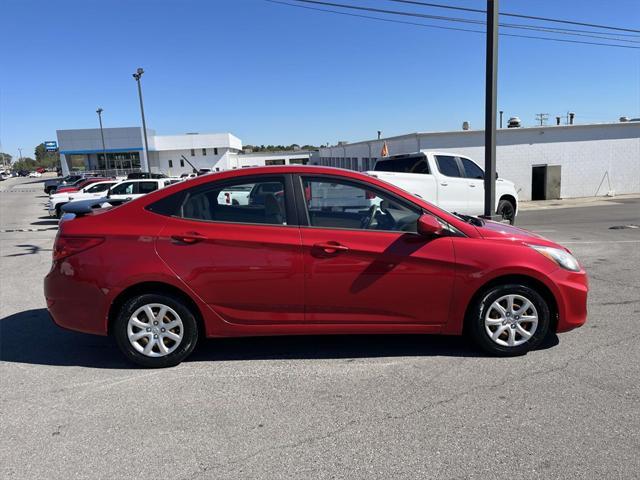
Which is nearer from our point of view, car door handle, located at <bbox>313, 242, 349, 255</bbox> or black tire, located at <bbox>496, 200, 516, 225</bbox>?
car door handle, located at <bbox>313, 242, 349, 255</bbox>

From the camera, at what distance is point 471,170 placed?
41.4 feet

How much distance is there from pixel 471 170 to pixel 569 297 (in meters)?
8.79

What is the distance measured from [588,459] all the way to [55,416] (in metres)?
3.51

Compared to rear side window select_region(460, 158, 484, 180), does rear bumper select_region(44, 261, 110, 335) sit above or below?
below

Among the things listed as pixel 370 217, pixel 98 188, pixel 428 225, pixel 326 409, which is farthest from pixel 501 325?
pixel 98 188

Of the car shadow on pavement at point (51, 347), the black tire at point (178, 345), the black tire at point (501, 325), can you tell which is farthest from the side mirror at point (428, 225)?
the car shadow on pavement at point (51, 347)

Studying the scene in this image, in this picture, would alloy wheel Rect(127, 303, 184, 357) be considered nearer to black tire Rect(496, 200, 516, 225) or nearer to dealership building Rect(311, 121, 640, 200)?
black tire Rect(496, 200, 516, 225)

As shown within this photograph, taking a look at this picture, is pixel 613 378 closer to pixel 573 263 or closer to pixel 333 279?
pixel 573 263

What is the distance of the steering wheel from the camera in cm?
424

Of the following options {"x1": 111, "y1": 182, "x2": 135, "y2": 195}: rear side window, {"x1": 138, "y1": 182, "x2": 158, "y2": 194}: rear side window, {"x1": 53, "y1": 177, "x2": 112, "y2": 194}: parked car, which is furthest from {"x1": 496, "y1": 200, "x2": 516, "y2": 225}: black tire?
{"x1": 53, "y1": 177, "x2": 112, "y2": 194}: parked car

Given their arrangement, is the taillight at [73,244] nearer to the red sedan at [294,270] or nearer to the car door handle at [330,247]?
the red sedan at [294,270]

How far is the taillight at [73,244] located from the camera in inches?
163

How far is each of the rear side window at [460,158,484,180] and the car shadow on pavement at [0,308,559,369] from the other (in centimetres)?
822

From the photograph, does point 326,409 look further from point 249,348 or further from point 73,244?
point 73,244
